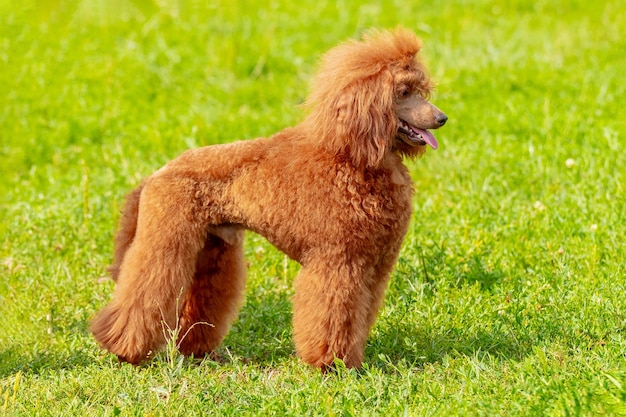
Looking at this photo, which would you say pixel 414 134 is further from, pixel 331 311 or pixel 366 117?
pixel 331 311

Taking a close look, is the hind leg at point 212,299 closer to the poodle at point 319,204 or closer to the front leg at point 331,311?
the poodle at point 319,204

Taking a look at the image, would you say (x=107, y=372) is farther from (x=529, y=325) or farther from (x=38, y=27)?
(x=38, y=27)

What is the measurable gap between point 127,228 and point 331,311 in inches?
49.6

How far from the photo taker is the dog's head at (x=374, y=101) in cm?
426

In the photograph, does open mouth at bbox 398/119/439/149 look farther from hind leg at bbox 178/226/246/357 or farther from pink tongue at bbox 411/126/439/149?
hind leg at bbox 178/226/246/357

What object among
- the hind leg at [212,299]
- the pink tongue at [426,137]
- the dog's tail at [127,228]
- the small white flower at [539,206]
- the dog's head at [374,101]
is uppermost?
the dog's head at [374,101]

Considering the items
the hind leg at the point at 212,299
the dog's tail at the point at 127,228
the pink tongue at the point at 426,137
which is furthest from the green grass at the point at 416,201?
the pink tongue at the point at 426,137

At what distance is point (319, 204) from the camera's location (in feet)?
14.4

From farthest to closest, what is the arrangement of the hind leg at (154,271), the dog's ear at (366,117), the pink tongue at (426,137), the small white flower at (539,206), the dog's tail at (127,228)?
the small white flower at (539,206) < the dog's tail at (127,228) < the hind leg at (154,271) < the pink tongue at (426,137) < the dog's ear at (366,117)

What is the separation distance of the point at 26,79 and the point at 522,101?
186 inches

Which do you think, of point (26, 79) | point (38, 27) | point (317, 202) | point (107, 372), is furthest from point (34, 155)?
point (317, 202)

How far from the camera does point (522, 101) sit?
826cm

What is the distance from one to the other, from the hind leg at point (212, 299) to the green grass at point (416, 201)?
180 mm


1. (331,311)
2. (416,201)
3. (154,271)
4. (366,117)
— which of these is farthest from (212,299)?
(416,201)
